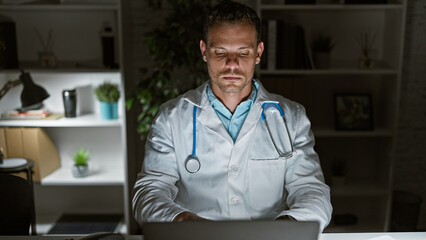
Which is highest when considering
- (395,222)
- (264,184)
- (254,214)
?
(264,184)

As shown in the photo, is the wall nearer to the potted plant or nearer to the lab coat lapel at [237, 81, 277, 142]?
the lab coat lapel at [237, 81, 277, 142]

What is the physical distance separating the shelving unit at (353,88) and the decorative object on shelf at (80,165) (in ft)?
4.33

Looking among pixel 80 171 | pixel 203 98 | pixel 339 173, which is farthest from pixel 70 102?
pixel 339 173

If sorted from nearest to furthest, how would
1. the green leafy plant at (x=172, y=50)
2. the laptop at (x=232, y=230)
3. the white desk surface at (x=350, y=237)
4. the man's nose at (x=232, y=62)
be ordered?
the laptop at (x=232, y=230) → the white desk surface at (x=350, y=237) → the man's nose at (x=232, y=62) → the green leafy plant at (x=172, y=50)

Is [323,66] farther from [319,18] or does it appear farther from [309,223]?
[309,223]

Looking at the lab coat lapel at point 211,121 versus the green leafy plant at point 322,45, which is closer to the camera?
the lab coat lapel at point 211,121

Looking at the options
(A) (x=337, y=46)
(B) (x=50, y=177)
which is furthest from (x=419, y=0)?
(B) (x=50, y=177)

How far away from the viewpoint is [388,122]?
Result: 297 centimetres

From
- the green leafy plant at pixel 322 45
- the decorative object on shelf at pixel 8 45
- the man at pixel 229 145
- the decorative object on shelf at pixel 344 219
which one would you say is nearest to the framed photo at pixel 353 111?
the green leafy plant at pixel 322 45

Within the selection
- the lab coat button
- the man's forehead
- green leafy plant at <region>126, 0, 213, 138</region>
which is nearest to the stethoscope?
the lab coat button

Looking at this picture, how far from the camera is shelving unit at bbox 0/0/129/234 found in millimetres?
3002

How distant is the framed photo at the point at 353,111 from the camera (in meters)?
2.98

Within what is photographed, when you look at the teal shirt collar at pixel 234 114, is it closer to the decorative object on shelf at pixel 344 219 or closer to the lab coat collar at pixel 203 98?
the lab coat collar at pixel 203 98

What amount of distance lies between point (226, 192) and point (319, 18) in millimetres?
1785
